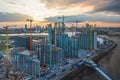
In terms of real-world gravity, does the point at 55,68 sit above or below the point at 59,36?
below

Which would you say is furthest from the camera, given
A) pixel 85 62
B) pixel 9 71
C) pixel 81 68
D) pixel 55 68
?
pixel 85 62

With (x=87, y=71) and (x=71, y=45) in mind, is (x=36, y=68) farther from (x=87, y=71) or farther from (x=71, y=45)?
(x=71, y=45)

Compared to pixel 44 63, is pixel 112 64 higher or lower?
lower

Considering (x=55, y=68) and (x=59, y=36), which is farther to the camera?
(x=59, y=36)

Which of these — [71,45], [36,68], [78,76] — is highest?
[71,45]

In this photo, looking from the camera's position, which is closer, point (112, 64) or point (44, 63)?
point (44, 63)

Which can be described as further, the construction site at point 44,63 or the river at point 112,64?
the river at point 112,64

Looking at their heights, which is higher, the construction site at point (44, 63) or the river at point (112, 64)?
the construction site at point (44, 63)

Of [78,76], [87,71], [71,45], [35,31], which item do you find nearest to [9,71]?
[78,76]

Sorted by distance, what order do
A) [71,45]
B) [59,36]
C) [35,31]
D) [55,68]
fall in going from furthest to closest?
[35,31]
[59,36]
[71,45]
[55,68]

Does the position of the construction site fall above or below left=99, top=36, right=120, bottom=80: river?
above

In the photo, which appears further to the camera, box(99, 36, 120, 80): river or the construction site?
box(99, 36, 120, 80): river
